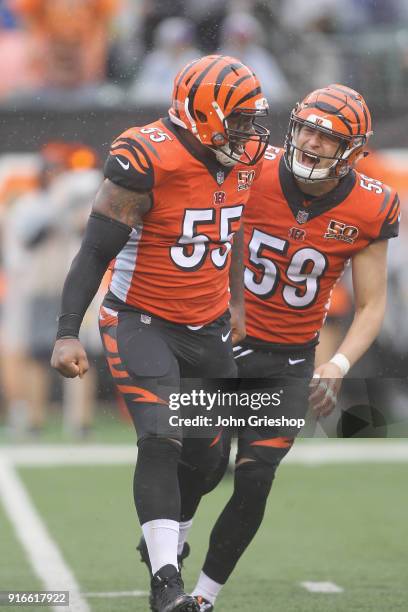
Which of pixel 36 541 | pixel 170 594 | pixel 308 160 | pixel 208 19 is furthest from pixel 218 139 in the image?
pixel 208 19

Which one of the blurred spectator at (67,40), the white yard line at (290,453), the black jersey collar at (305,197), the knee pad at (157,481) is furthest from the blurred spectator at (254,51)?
the knee pad at (157,481)

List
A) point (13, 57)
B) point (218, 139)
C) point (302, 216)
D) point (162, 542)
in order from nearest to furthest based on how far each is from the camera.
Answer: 1. point (162, 542)
2. point (218, 139)
3. point (302, 216)
4. point (13, 57)

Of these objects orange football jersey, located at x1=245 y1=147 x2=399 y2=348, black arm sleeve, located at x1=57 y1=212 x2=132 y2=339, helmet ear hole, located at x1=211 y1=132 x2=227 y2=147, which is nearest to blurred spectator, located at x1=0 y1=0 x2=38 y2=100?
orange football jersey, located at x1=245 y1=147 x2=399 y2=348

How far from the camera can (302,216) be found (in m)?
4.72

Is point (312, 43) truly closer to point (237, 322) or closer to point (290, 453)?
point (290, 453)

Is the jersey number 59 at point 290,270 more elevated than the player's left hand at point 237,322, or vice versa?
the jersey number 59 at point 290,270

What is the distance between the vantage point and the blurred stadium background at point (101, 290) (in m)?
5.57

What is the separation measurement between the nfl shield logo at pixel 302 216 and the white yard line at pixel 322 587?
1.49 meters

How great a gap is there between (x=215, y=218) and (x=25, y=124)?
4.83 m

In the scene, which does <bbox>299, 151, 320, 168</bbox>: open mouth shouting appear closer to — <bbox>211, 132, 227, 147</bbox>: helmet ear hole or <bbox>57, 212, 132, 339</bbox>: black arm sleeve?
<bbox>211, 132, 227, 147</bbox>: helmet ear hole

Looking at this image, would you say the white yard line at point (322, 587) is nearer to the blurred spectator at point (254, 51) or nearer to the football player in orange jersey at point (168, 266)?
the football player in orange jersey at point (168, 266)

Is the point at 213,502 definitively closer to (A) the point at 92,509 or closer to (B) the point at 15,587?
(A) the point at 92,509

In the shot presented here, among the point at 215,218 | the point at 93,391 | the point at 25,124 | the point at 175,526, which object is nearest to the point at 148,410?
the point at 175,526

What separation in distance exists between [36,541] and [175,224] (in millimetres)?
2431
